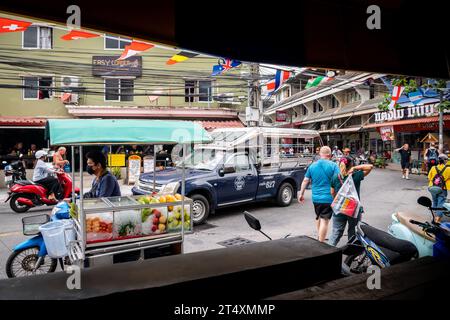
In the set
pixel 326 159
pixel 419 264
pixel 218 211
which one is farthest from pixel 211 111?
pixel 419 264

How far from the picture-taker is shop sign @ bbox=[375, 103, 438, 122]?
20.2m

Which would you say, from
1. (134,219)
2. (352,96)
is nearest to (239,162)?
(134,219)

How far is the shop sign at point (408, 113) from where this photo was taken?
66.2ft

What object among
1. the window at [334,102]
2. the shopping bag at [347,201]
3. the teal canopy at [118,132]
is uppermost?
the window at [334,102]

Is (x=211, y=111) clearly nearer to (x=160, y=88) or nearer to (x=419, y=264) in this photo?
(x=160, y=88)

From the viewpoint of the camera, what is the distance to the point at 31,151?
727 inches

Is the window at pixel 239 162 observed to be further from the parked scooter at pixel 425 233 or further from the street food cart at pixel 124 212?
the parked scooter at pixel 425 233

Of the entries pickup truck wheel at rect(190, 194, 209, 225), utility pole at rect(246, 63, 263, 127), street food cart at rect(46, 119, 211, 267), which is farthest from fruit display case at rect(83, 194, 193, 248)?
utility pole at rect(246, 63, 263, 127)

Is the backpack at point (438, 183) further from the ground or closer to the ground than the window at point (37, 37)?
closer to the ground

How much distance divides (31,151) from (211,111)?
10236mm

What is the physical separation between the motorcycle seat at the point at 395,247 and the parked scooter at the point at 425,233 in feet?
0.69

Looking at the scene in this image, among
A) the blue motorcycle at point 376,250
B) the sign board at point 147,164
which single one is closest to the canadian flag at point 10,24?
the blue motorcycle at point 376,250

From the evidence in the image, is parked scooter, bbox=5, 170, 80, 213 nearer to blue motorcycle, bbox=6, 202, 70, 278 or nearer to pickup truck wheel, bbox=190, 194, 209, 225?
pickup truck wheel, bbox=190, 194, 209, 225

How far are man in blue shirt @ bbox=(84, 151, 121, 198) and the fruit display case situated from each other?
250 mm
